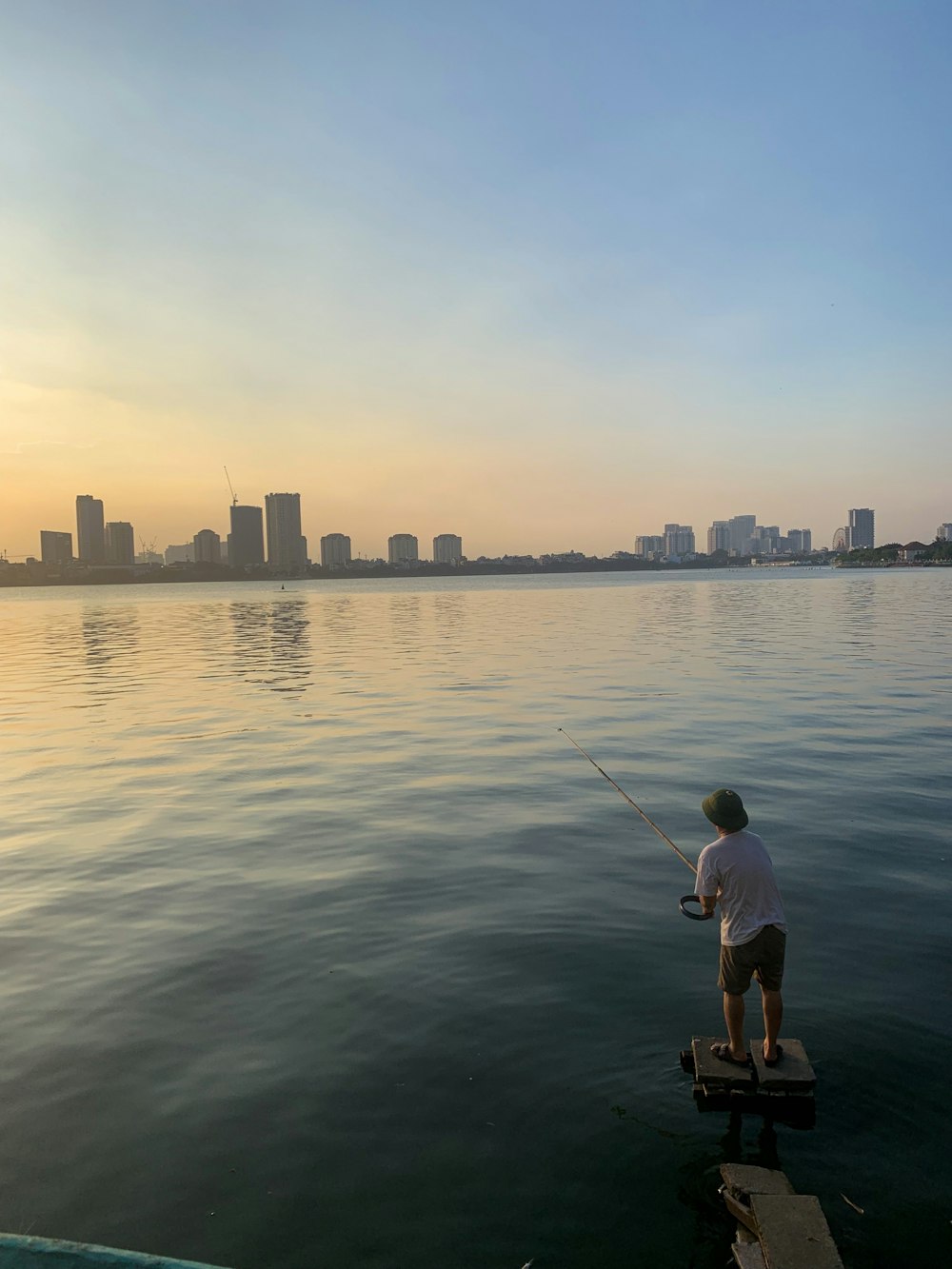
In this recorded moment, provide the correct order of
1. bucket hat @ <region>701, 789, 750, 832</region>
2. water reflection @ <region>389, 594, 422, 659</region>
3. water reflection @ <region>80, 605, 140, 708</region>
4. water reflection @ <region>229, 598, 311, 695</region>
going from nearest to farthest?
bucket hat @ <region>701, 789, 750, 832</region> < water reflection @ <region>80, 605, 140, 708</region> < water reflection @ <region>229, 598, 311, 695</region> < water reflection @ <region>389, 594, 422, 659</region>

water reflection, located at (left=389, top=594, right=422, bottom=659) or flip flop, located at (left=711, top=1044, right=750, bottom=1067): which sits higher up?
water reflection, located at (left=389, top=594, right=422, bottom=659)

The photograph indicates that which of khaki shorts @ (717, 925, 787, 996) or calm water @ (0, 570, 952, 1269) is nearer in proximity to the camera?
calm water @ (0, 570, 952, 1269)

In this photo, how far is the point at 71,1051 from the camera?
7668 mm

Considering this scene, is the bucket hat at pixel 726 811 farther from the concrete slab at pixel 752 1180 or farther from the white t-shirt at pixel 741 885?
the concrete slab at pixel 752 1180

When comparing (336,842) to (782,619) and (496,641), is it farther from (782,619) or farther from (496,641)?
(782,619)

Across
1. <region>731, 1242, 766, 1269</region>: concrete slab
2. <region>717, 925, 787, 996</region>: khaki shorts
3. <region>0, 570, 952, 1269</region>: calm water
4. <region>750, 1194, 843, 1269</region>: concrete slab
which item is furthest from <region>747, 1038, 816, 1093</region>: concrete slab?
<region>731, 1242, 766, 1269</region>: concrete slab

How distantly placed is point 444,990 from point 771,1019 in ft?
9.95

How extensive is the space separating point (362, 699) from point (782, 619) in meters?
40.3

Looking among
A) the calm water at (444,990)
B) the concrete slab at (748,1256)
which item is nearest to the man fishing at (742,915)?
the calm water at (444,990)

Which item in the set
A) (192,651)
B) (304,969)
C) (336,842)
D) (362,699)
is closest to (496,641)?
(192,651)

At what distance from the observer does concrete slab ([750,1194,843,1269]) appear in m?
4.89

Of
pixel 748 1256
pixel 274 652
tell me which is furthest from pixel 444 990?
pixel 274 652

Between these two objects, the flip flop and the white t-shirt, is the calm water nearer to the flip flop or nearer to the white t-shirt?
the flip flop

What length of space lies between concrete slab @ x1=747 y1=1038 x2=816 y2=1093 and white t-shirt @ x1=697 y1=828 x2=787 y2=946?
2.88ft
